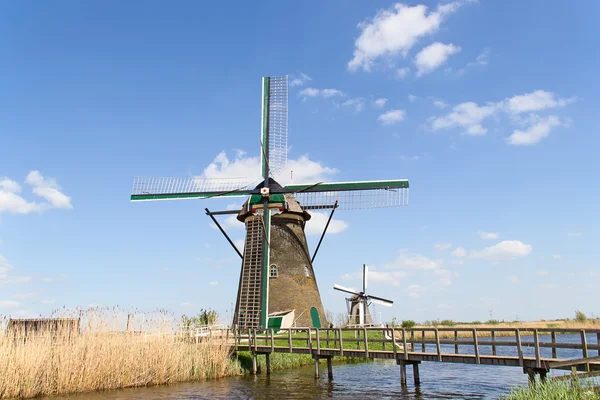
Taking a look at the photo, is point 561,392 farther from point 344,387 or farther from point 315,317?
point 315,317

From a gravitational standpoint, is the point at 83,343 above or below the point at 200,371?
above

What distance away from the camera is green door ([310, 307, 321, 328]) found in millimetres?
21344

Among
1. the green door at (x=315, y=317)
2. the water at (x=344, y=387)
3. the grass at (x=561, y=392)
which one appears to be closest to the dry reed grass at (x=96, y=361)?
the water at (x=344, y=387)

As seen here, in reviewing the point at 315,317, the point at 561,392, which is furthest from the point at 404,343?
the point at 315,317

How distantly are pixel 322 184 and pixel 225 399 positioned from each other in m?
12.1

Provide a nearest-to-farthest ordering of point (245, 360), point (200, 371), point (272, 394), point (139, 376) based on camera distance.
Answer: point (272, 394) < point (139, 376) < point (200, 371) < point (245, 360)

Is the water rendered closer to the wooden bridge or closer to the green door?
the wooden bridge

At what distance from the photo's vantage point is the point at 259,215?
21.5m

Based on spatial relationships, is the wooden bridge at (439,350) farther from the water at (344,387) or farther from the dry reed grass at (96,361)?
the dry reed grass at (96,361)

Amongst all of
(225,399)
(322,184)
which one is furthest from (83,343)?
(322,184)

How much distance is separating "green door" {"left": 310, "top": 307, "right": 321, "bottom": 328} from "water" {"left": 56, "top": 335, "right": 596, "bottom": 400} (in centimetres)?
351

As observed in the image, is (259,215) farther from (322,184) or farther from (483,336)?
(483,336)

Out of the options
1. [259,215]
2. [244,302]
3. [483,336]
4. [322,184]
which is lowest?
[483,336]

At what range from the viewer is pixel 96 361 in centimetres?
1262
